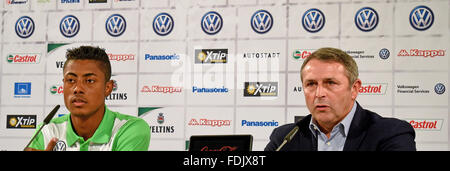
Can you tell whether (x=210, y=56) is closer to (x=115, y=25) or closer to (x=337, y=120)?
(x=115, y=25)

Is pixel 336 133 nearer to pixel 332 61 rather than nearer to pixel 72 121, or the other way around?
pixel 332 61

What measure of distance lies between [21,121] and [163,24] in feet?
3.73

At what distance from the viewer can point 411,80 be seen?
2518 mm

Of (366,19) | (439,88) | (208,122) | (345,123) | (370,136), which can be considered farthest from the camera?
(208,122)

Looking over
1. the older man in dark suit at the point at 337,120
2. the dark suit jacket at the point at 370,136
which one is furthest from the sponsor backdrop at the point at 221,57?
the dark suit jacket at the point at 370,136

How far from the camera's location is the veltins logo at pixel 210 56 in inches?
107

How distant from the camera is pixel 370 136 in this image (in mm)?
2170

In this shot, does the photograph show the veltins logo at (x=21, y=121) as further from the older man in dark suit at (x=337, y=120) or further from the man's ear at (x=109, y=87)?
the older man in dark suit at (x=337, y=120)

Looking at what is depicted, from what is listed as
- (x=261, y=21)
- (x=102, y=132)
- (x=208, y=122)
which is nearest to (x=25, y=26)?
(x=102, y=132)

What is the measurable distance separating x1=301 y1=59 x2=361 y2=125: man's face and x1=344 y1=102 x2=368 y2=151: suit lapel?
0.40ft

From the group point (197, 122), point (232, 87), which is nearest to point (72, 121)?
point (197, 122)

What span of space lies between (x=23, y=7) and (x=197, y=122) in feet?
4.67

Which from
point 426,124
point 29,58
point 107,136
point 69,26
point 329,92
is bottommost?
point 107,136

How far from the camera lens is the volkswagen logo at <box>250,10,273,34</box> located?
2682 millimetres
